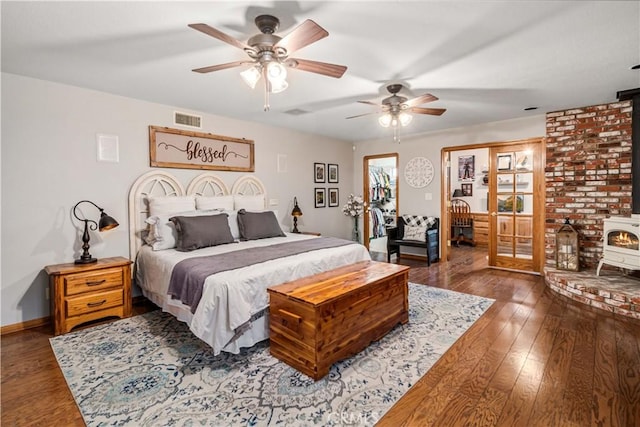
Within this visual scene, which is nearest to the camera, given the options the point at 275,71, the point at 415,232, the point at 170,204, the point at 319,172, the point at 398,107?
the point at 275,71

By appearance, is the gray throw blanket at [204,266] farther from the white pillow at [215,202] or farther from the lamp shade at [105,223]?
the white pillow at [215,202]

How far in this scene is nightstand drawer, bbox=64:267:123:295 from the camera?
2.81 meters

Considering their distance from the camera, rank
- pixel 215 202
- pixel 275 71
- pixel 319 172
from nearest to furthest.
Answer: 1. pixel 275 71
2. pixel 215 202
3. pixel 319 172

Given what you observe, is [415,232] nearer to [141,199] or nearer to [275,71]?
[275,71]

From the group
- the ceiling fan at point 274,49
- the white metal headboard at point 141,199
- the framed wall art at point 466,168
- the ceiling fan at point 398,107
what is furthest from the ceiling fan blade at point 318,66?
the framed wall art at point 466,168

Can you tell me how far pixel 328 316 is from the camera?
6.95 ft

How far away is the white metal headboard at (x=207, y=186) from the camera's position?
414 cm

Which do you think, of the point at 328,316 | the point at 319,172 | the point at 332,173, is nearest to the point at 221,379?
the point at 328,316

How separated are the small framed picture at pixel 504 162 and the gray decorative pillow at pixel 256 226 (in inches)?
147

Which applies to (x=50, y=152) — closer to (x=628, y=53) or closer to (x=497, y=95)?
(x=497, y=95)

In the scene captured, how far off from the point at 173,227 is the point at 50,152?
1.38m

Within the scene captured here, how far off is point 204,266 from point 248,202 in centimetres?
199

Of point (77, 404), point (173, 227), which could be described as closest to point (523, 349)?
point (77, 404)

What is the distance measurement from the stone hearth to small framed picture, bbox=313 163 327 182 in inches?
154
